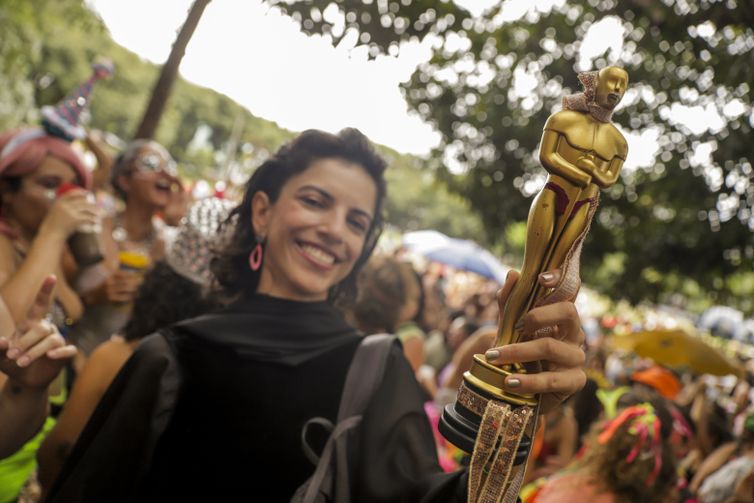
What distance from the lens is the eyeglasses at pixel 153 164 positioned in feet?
11.8

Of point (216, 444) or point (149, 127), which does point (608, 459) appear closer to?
point (216, 444)

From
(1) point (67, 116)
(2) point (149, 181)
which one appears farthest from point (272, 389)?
(2) point (149, 181)

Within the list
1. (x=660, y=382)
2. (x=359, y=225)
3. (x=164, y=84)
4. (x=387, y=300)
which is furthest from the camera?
(x=660, y=382)

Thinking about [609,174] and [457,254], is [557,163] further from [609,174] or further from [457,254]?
[457,254]

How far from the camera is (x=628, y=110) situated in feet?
12.7

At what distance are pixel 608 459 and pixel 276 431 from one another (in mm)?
1806

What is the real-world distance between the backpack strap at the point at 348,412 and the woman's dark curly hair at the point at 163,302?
2.84ft

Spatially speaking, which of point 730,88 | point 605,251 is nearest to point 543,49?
point 730,88

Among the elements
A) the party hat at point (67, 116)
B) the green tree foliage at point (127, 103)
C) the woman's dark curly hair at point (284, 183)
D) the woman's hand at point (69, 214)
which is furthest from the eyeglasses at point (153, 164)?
the woman's dark curly hair at point (284, 183)

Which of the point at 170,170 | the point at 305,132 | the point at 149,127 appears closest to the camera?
the point at 305,132

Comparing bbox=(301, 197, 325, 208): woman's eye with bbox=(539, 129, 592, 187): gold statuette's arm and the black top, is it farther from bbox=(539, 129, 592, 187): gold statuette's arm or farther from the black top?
bbox=(539, 129, 592, 187): gold statuette's arm

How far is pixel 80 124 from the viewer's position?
2785mm

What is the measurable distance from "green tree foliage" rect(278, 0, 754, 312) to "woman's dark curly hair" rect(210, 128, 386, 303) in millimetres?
564

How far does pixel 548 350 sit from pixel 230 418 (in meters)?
Answer: 1.03
